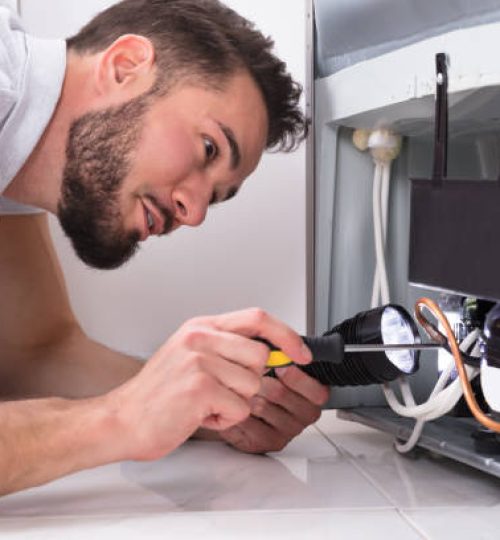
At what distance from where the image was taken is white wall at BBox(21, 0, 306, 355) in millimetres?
1608

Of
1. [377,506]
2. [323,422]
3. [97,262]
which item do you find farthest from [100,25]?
[377,506]

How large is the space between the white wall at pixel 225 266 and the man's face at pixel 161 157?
36 centimetres

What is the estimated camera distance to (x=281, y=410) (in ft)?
3.50

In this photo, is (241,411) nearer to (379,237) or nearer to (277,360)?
(277,360)

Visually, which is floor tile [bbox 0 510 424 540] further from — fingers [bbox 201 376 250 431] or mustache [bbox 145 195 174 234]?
mustache [bbox 145 195 174 234]

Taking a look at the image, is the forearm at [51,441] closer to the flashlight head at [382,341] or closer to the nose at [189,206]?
the flashlight head at [382,341]

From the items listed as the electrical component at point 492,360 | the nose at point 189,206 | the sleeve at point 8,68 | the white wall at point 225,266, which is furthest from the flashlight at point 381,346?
Result: the white wall at point 225,266

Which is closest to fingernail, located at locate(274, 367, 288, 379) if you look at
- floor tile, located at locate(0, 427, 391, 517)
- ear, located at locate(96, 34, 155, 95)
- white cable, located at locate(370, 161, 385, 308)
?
floor tile, located at locate(0, 427, 391, 517)

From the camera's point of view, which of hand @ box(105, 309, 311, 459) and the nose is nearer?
hand @ box(105, 309, 311, 459)

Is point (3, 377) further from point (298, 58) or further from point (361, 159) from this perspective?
point (298, 58)

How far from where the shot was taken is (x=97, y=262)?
1.33 metres

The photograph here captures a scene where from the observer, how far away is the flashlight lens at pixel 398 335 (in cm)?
94

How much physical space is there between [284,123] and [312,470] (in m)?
0.57

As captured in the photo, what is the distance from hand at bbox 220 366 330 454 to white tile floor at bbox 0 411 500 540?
2 cm
